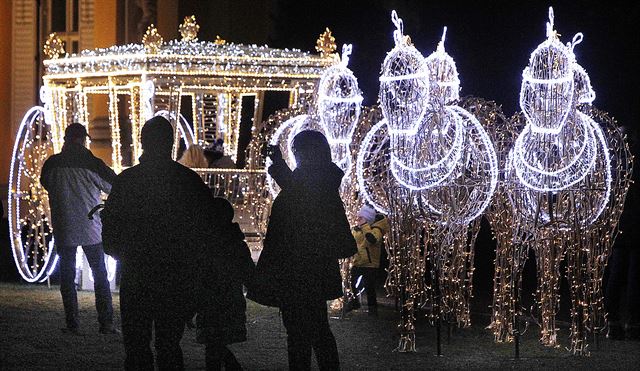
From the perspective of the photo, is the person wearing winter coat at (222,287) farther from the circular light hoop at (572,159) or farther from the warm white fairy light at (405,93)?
the circular light hoop at (572,159)

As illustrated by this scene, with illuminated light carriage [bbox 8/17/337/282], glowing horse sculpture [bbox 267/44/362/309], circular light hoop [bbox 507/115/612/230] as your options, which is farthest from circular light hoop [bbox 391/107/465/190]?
illuminated light carriage [bbox 8/17/337/282]

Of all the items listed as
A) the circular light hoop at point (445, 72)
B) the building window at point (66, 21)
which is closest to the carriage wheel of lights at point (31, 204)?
the circular light hoop at point (445, 72)

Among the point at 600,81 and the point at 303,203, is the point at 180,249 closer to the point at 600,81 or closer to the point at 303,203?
the point at 303,203

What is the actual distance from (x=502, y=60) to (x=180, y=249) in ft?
49.5

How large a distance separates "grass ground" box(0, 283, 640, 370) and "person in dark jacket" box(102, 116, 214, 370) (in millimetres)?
2070

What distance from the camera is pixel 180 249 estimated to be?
8391 millimetres

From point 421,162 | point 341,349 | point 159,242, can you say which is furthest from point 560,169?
point 159,242

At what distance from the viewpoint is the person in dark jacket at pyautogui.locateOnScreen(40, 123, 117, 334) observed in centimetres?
1197

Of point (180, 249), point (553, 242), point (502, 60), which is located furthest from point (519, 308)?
point (502, 60)

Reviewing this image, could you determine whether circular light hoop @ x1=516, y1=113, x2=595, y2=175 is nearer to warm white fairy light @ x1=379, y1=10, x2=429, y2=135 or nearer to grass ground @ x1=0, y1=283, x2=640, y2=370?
warm white fairy light @ x1=379, y1=10, x2=429, y2=135

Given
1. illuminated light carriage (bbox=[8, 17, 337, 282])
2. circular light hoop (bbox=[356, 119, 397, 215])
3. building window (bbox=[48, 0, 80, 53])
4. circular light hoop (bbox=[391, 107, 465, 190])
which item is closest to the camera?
circular light hoop (bbox=[391, 107, 465, 190])

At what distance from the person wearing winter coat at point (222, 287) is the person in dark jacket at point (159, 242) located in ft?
0.31

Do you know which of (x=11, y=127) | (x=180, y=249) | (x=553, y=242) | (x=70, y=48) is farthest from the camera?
(x=11, y=127)

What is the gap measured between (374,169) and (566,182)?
1.98m
